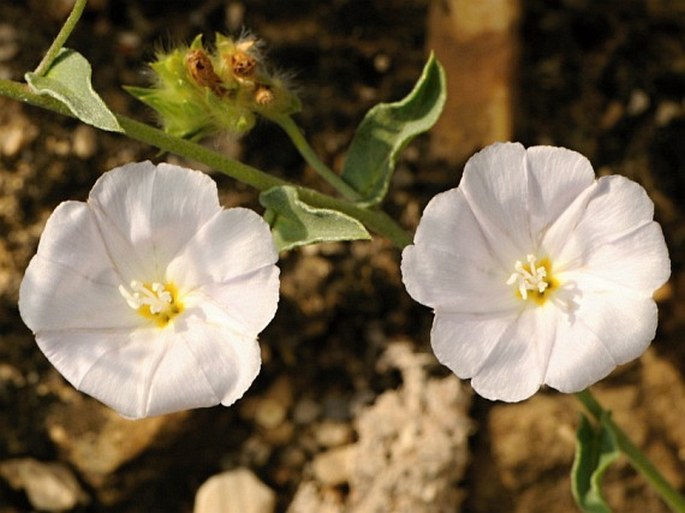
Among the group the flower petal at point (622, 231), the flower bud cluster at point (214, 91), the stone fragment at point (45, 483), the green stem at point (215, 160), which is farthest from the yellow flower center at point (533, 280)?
the stone fragment at point (45, 483)

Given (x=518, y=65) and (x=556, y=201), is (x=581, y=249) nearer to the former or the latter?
(x=556, y=201)

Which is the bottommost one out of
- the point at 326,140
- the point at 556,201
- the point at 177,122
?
the point at 326,140

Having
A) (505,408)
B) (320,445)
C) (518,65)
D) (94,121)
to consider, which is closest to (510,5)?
(518,65)

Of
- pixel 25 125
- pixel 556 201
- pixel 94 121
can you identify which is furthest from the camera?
pixel 25 125

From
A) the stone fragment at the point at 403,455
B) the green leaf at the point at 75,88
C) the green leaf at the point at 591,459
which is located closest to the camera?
the green leaf at the point at 75,88

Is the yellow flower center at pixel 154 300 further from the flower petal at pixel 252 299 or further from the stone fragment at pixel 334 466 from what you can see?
the stone fragment at pixel 334 466
